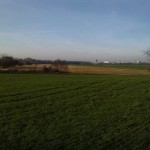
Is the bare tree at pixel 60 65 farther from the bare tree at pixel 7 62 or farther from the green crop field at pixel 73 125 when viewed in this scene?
the green crop field at pixel 73 125

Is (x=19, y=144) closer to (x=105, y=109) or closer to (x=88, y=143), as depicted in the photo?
(x=88, y=143)

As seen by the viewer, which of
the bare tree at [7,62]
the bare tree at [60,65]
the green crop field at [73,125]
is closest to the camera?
the green crop field at [73,125]

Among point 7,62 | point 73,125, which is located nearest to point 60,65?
point 7,62

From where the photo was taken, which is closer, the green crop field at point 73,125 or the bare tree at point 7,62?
the green crop field at point 73,125

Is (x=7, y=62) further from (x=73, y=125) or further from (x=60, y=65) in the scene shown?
(x=73, y=125)

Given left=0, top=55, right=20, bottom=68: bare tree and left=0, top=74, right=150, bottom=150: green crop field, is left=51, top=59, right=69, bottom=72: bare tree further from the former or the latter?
left=0, top=74, right=150, bottom=150: green crop field

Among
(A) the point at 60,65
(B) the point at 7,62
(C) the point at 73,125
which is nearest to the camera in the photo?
(C) the point at 73,125

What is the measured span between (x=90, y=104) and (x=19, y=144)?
744 centimetres

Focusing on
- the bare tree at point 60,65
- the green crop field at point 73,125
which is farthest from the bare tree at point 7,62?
the green crop field at point 73,125

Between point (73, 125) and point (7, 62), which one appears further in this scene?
point (7, 62)

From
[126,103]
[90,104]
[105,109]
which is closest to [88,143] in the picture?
[105,109]

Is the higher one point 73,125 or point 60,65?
point 73,125

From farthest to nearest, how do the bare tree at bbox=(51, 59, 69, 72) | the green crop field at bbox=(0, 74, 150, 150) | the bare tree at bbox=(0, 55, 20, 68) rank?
the bare tree at bbox=(0, 55, 20, 68) < the bare tree at bbox=(51, 59, 69, 72) < the green crop field at bbox=(0, 74, 150, 150)

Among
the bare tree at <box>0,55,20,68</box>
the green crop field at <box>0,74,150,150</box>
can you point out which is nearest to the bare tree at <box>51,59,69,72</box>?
the bare tree at <box>0,55,20,68</box>
